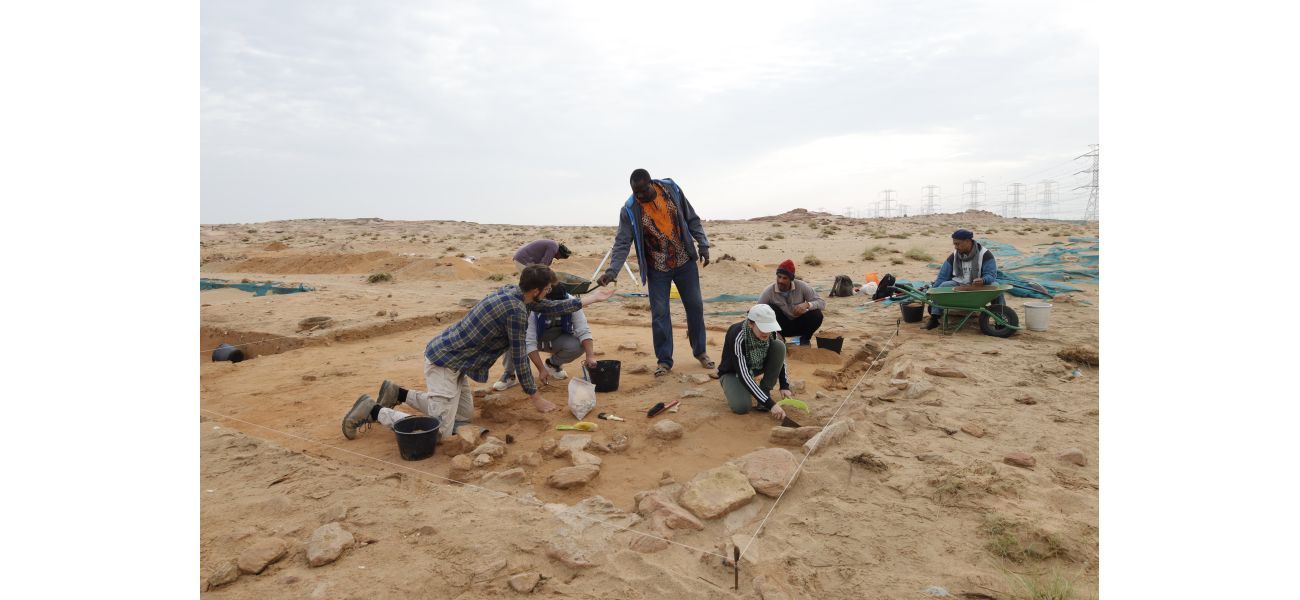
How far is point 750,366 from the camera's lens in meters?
4.44

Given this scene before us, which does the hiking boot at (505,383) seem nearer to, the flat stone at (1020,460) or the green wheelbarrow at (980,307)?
the flat stone at (1020,460)

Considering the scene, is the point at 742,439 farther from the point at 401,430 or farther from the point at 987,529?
the point at 401,430

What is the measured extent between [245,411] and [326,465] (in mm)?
1869

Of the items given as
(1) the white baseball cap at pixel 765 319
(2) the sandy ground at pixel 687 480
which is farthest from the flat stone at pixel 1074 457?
(1) the white baseball cap at pixel 765 319

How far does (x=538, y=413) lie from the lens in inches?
181

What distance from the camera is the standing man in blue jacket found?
17.1 ft

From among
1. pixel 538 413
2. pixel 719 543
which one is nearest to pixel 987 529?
pixel 719 543

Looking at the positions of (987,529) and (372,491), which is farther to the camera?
(372,491)

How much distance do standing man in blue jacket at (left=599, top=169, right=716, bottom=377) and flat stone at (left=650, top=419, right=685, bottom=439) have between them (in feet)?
4.51

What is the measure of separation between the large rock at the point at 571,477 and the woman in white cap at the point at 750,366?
1.30 meters

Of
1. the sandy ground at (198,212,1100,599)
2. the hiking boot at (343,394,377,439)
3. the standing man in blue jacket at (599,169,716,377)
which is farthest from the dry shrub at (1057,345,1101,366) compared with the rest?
the hiking boot at (343,394,377,439)

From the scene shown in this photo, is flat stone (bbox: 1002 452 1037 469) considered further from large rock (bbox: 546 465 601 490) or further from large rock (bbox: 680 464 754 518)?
large rock (bbox: 546 465 601 490)

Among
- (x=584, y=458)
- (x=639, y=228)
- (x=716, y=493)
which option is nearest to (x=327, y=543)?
(x=584, y=458)

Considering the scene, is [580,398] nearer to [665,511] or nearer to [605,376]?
[605,376]
